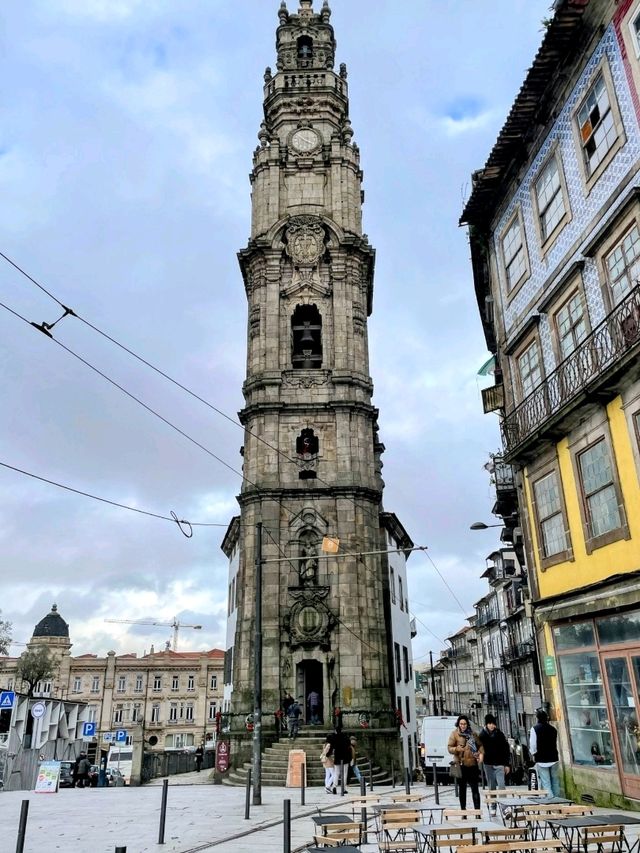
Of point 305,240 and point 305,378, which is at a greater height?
point 305,240

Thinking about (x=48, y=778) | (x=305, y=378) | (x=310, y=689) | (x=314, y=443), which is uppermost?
(x=305, y=378)

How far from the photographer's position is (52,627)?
91125 mm

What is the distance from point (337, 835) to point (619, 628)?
239 inches

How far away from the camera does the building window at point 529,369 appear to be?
1602 centimetres

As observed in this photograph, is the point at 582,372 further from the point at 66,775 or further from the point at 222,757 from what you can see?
the point at 66,775

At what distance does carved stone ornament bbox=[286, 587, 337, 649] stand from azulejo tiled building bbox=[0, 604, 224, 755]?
182 ft

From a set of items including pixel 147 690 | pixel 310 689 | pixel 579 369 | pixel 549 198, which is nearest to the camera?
pixel 579 369

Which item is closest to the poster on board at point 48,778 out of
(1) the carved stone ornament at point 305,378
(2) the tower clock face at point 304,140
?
(1) the carved stone ornament at point 305,378

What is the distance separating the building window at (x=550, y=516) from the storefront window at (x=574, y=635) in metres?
1.51

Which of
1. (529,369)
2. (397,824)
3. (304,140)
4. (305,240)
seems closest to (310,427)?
(305,240)

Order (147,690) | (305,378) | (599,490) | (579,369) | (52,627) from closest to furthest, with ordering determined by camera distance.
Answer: (599,490), (579,369), (305,378), (147,690), (52,627)

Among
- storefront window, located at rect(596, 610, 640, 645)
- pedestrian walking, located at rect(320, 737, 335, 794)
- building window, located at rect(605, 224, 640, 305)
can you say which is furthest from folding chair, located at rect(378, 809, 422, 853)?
building window, located at rect(605, 224, 640, 305)

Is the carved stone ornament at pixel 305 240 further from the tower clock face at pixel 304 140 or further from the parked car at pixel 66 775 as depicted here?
the parked car at pixel 66 775

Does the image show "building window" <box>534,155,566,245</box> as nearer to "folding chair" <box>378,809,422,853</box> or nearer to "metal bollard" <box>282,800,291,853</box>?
"folding chair" <box>378,809,422,853</box>
